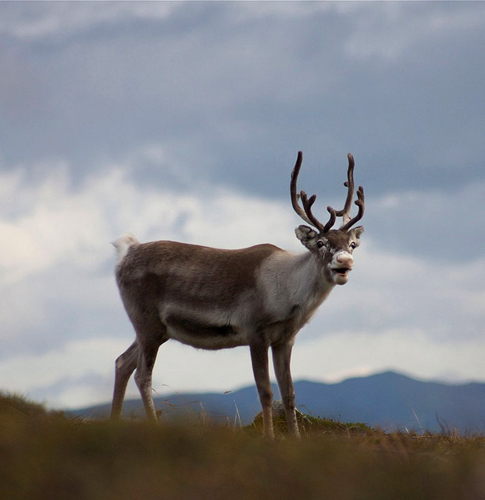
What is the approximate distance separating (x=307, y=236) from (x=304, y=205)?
1.78ft

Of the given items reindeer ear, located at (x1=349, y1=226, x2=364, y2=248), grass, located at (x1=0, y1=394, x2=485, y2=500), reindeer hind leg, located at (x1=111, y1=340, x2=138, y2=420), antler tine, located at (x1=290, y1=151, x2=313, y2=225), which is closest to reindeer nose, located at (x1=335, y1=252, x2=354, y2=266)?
reindeer ear, located at (x1=349, y1=226, x2=364, y2=248)

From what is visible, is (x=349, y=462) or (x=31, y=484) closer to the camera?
(x=31, y=484)

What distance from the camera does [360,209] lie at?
35.0ft

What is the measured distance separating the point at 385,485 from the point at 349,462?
584 mm

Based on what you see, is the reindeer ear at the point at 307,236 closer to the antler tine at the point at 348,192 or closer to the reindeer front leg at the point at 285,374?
the antler tine at the point at 348,192

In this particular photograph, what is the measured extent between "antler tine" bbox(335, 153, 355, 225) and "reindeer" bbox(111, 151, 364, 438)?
0.05 ft

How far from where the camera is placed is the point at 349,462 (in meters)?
5.80

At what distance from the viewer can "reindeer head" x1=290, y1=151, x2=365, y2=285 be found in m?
9.80

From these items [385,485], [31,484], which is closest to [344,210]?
[385,485]

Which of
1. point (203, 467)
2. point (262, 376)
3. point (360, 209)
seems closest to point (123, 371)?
point (262, 376)

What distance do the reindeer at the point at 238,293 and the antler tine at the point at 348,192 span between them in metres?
0.01

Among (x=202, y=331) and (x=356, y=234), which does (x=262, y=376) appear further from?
(x=356, y=234)

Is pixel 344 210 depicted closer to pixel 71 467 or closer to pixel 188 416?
pixel 188 416

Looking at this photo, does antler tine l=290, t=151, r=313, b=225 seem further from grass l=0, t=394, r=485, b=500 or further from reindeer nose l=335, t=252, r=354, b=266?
grass l=0, t=394, r=485, b=500
